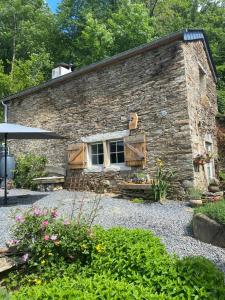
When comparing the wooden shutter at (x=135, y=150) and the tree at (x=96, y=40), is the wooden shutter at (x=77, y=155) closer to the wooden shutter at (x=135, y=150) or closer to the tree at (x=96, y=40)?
the wooden shutter at (x=135, y=150)

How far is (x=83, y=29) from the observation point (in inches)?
842

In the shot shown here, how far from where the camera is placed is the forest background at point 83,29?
1809 cm

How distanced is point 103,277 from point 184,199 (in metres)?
5.22

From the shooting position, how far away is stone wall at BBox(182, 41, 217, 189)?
25.4 ft

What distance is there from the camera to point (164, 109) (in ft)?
25.7

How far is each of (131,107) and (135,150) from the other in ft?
4.47

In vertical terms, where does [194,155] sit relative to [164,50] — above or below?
below

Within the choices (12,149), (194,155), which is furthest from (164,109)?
(12,149)

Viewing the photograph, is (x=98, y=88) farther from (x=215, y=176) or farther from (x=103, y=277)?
(x=103, y=277)

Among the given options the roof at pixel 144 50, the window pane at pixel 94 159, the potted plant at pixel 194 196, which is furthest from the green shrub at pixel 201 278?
the window pane at pixel 94 159

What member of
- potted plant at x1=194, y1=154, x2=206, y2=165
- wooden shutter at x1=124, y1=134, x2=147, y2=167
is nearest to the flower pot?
potted plant at x1=194, y1=154, x2=206, y2=165

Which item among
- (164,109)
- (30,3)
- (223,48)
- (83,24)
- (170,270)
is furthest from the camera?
(30,3)

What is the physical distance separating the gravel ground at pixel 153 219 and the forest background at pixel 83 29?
38.4 ft

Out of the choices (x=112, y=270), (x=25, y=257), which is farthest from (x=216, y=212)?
(x=25, y=257)
